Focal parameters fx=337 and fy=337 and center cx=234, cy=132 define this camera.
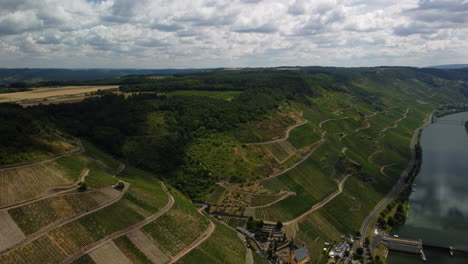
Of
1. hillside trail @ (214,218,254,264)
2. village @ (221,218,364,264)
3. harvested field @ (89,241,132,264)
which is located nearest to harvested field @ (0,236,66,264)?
harvested field @ (89,241,132,264)

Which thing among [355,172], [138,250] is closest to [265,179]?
[355,172]

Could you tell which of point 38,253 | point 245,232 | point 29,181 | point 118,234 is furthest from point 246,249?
point 29,181

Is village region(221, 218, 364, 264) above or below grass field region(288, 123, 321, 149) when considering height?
below

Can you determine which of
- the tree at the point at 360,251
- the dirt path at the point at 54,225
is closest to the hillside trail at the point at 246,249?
the tree at the point at 360,251

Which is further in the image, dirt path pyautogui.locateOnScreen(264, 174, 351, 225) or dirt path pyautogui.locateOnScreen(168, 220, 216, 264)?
dirt path pyautogui.locateOnScreen(264, 174, 351, 225)

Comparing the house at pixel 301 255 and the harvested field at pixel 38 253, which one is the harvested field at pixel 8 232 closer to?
the harvested field at pixel 38 253

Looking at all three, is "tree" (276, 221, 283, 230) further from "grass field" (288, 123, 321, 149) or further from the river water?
"grass field" (288, 123, 321, 149)

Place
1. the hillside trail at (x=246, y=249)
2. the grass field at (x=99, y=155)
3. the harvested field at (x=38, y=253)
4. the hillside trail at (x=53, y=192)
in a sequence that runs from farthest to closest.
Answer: the grass field at (x=99, y=155), the hillside trail at (x=246, y=249), the hillside trail at (x=53, y=192), the harvested field at (x=38, y=253)
